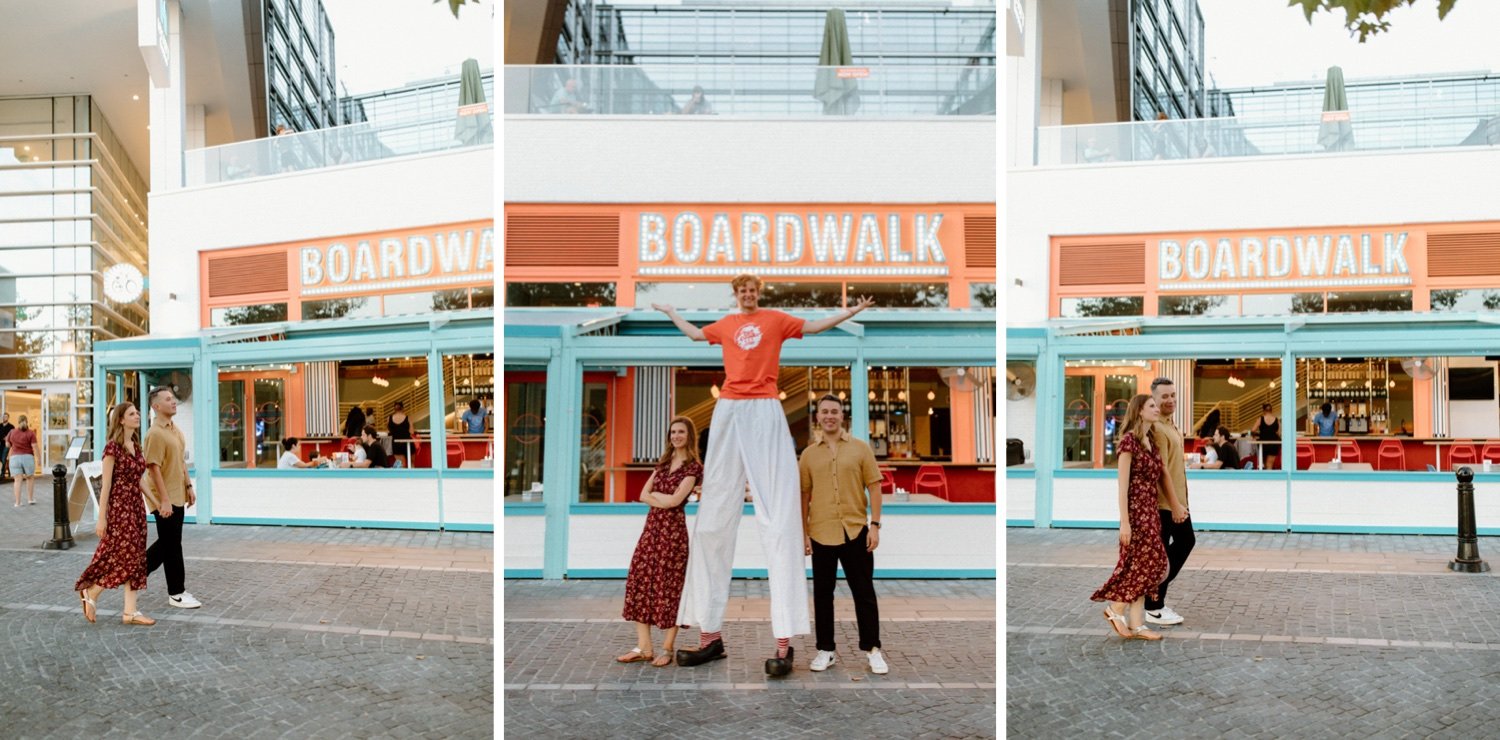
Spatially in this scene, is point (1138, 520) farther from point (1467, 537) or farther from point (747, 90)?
point (747, 90)

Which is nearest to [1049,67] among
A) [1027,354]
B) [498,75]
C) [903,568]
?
[1027,354]

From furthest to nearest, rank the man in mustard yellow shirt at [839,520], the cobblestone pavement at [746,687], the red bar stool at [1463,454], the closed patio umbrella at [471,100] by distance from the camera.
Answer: the red bar stool at [1463,454]
the closed patio umbrella at [471,100]
the man in mustard yellow shirt at [839,520]
the cobblestone pavement at [746,687]

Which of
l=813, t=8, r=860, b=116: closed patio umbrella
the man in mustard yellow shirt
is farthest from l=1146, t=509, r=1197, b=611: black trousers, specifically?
l=813, t=8, r=860, b=116: closed patio umbrella

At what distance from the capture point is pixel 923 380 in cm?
593

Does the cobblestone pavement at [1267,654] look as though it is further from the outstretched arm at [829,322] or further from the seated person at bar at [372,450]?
the seated person at bar at [372,450]

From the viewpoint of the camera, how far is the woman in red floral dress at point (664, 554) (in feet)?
13.7

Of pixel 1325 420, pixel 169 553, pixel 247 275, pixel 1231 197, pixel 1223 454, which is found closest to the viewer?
pixel 169 553

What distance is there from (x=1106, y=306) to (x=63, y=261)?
226 inches

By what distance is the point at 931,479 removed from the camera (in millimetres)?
5988

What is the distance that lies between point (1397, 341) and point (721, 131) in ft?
16.4

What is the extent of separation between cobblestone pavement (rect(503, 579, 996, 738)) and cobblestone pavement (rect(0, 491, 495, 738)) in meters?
0.31

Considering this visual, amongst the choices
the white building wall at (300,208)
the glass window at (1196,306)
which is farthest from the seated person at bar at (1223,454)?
the white building wall at (300,208)

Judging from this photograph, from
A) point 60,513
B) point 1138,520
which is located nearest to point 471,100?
point 60,513

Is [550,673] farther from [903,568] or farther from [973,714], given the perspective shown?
[903,568]
